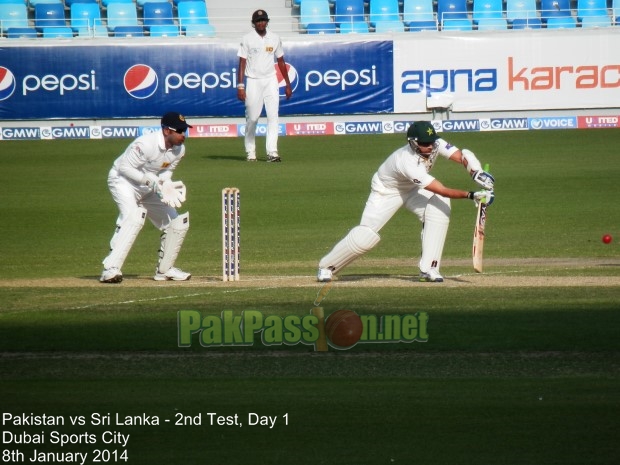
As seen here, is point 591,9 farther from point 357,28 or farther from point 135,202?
point 135,202

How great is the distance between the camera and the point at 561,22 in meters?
27.8

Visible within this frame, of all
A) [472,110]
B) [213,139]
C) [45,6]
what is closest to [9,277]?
[213,139]

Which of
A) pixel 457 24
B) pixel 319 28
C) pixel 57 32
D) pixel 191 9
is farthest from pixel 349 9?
pixel 57 32

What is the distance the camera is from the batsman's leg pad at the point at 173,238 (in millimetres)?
10836

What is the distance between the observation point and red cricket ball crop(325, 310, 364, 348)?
7.92m

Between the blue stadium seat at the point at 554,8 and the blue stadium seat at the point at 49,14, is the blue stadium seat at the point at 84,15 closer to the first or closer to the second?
the blue stadium seat at the point at 49,14

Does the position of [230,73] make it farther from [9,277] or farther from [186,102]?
[9,277]

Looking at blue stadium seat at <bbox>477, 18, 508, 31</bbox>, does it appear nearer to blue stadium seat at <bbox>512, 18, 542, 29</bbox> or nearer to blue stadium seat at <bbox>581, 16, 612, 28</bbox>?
blue stadium seat at <bbox>512, 18, 542, 29</bbox>

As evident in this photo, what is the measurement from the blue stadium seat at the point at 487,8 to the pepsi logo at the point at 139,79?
9.00 meters

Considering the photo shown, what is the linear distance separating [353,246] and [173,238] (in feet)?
5.94

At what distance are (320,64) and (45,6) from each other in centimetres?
788

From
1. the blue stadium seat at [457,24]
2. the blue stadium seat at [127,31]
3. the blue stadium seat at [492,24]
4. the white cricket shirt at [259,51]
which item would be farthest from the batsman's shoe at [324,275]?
the blue stadium seat at [492,24]

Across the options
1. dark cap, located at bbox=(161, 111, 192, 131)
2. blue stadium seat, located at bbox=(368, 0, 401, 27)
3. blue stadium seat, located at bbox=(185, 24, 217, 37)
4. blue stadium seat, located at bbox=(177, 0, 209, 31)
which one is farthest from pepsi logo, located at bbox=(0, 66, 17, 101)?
dark cap, located at bbox=(161, 111, 192, 131)

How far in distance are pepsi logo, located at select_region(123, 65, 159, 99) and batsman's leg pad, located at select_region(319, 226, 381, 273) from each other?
45.4 ft
